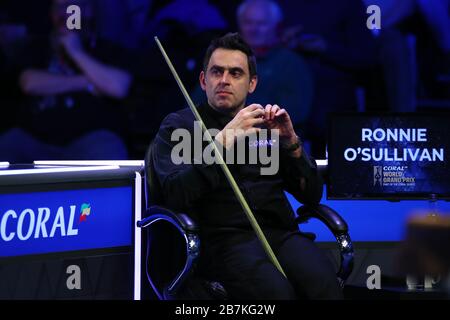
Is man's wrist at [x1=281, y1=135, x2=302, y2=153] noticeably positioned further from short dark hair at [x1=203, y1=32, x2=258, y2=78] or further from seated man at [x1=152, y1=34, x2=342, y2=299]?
short dark hair at [x1=203, y1=32, x2=258, y2=78]

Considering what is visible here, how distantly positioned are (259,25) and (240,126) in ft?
7.81

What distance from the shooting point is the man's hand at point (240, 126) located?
3.32 meters

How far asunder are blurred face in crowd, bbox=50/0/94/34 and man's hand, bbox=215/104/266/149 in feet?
8.01

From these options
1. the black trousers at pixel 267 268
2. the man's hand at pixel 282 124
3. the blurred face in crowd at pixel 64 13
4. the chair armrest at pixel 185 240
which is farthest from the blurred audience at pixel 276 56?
the chair armrest at pixel 185 240

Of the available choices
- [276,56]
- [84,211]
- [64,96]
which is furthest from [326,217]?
[64,96]

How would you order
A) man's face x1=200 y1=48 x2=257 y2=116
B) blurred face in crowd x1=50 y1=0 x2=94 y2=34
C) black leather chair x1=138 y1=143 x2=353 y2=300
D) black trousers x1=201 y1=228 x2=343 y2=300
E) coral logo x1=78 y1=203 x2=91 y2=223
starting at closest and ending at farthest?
black trousers x1=201 y1=228 x2=343 y2=300 < black leather chair x1=138 y1=143 x2=353 y2=300 < man's face x1=200 y1=48 x2=257 y2=116 < coral logo x1=78 y1=203 x2=91 y2=223 < blurred face in crowd x1=50 y1=0 x2=94 y2=34

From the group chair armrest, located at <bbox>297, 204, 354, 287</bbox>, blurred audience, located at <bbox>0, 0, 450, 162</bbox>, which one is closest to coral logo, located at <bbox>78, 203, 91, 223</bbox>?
chair armrest, located at <bbox>297, 204, 354, 287</bbox>

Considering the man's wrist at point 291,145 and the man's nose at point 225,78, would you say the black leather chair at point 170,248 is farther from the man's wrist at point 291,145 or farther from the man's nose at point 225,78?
the man's nose at point 225,78

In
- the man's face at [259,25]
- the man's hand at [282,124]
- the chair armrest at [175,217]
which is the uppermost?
the man's face at [259,25]

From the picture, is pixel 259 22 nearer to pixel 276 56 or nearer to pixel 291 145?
pixel 276 56

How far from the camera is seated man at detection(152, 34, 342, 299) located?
10.8 feet

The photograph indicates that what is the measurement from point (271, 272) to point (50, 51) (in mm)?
2860

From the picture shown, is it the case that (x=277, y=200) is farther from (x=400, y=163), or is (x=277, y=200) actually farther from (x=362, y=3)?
(x=362, y=3)

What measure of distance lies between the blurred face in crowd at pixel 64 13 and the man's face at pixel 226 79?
2116 millimetres
